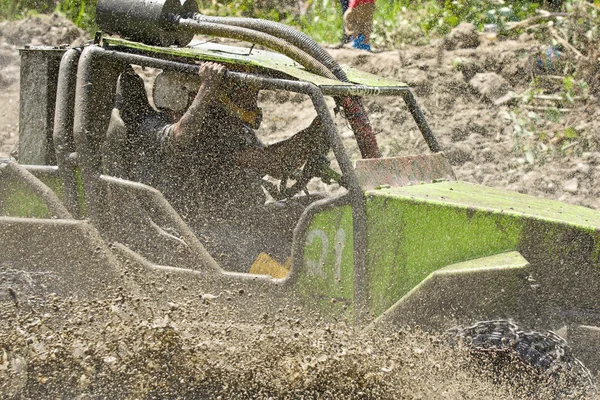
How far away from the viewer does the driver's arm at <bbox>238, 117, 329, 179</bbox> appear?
4.50m

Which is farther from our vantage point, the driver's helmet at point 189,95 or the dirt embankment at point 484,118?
the dirt embankment at point 484,118

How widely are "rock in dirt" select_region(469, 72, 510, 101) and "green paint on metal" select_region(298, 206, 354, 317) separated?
463 centimetres

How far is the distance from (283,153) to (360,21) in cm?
498

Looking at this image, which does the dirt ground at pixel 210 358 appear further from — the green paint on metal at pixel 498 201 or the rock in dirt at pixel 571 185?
the rock in dirt at pixel 571 185

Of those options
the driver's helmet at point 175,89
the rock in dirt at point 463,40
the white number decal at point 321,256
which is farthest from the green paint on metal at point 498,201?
the rock in dirt at point 463,40

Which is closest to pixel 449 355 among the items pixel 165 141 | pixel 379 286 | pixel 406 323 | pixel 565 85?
pixel 406 323

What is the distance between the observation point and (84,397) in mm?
3498

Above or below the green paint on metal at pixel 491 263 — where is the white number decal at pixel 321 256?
below

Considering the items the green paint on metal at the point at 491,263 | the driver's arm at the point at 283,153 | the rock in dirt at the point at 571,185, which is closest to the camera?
the green paint on metal at the point at 491,263

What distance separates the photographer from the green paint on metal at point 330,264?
3.69 meters

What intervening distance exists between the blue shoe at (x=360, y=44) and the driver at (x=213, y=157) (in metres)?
4.59

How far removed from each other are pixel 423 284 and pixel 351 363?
44 cm

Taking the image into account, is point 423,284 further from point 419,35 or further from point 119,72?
point 419,35

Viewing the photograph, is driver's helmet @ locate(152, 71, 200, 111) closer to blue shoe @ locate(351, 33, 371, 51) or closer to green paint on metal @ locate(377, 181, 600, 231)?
green paint on metal @ locate(377, 181, 600, 231)
